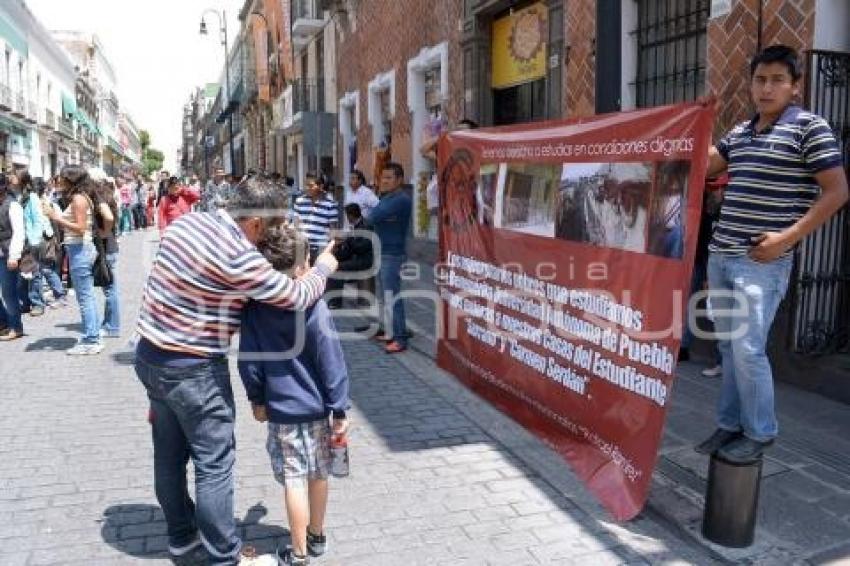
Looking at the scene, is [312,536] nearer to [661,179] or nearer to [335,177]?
[661,179]

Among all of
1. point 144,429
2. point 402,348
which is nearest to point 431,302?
point 402,348

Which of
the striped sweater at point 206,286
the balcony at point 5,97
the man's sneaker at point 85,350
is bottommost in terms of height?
the man's sneaker at point 85,350

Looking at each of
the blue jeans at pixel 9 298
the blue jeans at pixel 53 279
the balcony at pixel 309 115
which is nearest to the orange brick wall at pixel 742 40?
the blue jeans at pixel 9 298

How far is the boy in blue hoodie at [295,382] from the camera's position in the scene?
2871 millimetres

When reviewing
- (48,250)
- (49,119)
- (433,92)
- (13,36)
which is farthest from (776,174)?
(49,119)

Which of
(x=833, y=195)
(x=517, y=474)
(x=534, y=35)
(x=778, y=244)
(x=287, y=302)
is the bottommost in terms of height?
(x=517, y=474)

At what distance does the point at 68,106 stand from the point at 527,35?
40.5 m

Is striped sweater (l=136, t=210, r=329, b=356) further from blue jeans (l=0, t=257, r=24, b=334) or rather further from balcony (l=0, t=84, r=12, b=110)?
balcony (l=0, t=84, r=12, b=110)

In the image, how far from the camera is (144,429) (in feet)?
16.0

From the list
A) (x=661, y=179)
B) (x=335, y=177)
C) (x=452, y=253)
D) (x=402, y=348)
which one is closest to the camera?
(x=661, y=179)

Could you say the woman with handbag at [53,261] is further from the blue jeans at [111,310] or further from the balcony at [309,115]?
the balcony at [309,115]

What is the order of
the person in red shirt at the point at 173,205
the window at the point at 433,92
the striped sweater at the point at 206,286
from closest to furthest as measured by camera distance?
1. the striped sweater at the point at 206,286
2. the person in red shirt at the point at 173,205
3. the window at the point at 433,92

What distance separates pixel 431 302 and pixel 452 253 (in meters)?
3.70

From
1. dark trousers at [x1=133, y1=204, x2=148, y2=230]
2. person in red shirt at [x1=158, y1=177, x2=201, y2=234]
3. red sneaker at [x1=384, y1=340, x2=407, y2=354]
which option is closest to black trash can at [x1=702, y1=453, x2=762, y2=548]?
red sneaker at [x1=384, y1=340, x2=407, y2=354]
